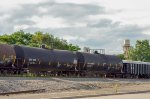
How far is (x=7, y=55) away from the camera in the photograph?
127 feet

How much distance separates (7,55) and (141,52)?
8565cm

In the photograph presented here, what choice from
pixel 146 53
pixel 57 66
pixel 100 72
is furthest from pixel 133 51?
pixel 57 66

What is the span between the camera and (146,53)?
390ft

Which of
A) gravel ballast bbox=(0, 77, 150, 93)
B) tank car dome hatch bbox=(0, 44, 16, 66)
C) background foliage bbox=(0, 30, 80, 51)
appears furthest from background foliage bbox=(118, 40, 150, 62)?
tank car dome hatch bbox=(0, 44, 16, 66)

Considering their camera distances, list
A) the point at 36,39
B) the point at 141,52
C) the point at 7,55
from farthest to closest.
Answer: the point at 141,52 < the point at 36,39 < the point at 7,55

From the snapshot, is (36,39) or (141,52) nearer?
(36,39)

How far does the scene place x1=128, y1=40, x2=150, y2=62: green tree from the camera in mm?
118725

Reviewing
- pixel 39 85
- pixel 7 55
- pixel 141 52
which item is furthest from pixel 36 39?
pixel 39 85

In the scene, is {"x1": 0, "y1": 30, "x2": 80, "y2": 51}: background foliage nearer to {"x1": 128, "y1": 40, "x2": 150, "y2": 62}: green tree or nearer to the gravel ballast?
{"x1": 128, "y1": 40, "x2": 150, "y2": 62}: green tree

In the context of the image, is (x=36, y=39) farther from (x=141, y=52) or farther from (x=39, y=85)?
(x=39, y=85)

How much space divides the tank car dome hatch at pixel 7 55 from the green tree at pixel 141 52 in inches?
3238

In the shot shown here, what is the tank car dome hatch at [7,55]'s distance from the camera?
38125 millimetres

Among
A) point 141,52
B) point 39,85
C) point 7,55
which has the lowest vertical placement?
point 39,85

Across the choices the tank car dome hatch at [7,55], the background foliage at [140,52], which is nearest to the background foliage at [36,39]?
the background foliage at [140,52]
